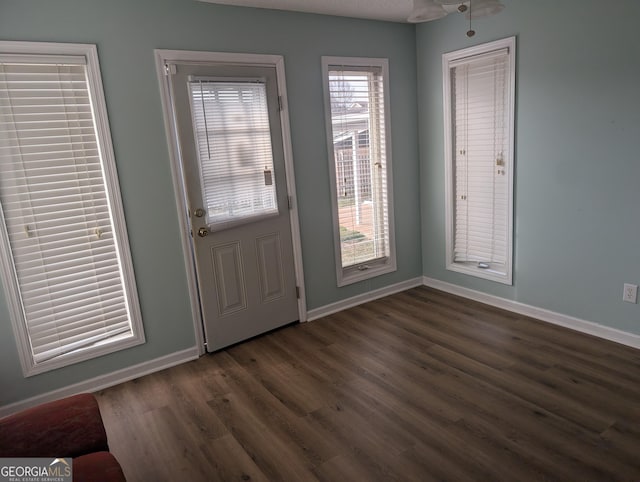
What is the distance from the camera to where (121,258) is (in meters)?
2.91

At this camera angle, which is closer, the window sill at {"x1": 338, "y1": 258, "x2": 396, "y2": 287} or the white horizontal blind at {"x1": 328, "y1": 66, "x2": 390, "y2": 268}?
the white horizontal blind at {"x1": 328, "y1": 66, "x2": 390, "y2": 268}

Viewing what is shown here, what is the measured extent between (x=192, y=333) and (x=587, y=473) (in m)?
2.56

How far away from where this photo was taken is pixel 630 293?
2.93 m

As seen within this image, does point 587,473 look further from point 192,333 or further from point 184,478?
point 192,333

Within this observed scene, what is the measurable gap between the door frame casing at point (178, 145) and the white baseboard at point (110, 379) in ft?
0.54

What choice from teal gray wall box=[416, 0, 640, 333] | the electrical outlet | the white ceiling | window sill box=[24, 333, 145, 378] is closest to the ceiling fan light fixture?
the white ceiling

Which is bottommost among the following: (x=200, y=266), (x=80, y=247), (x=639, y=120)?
(x=200, y=266)

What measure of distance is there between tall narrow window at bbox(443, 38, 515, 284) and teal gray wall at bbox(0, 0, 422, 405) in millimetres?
597

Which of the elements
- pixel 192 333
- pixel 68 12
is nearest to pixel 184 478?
pixel 192 333

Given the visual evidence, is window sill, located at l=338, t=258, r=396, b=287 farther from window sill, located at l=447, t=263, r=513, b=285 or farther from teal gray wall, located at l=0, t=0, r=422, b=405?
window sill, located at l=447, t=263, r=513, b=285

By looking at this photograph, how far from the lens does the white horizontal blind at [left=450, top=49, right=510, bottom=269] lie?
353 cm

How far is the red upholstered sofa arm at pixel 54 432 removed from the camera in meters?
1.60

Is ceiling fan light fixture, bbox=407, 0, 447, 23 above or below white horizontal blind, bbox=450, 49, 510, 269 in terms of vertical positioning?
above

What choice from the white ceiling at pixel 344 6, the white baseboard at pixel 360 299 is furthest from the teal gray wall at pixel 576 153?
the white baseboard at pixel 360 299
